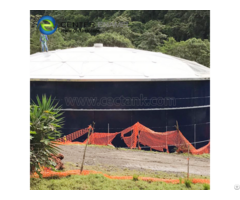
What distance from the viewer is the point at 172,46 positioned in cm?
4866

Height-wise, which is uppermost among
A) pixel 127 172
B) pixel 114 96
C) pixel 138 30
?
pixel 138 30

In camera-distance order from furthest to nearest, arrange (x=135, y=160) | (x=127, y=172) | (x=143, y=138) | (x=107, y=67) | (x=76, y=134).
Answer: (x=107, y=67), (x=76, y=134), (x=143, y=138), (x=135, y=160), (x=127, y=172)

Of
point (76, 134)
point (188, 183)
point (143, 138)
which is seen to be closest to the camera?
point (188, 183)

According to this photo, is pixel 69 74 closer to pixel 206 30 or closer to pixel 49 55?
pixel 49 55

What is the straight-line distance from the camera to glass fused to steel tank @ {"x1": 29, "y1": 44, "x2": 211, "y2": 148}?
21.1 meters

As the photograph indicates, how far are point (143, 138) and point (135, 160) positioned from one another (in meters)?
3.21

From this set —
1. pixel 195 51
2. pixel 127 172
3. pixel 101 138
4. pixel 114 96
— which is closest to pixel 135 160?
pixel 127 172

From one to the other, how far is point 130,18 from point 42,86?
38143 mm

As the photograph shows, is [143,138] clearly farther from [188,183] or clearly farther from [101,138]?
[188,183]

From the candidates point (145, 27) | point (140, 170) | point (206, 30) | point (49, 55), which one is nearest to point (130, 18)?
point (145, 27)

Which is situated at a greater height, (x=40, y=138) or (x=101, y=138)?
(x=40, y=138)

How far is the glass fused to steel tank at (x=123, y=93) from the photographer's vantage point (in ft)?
69.4

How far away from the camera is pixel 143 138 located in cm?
2088

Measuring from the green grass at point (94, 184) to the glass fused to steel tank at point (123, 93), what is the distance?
705 centimetres
